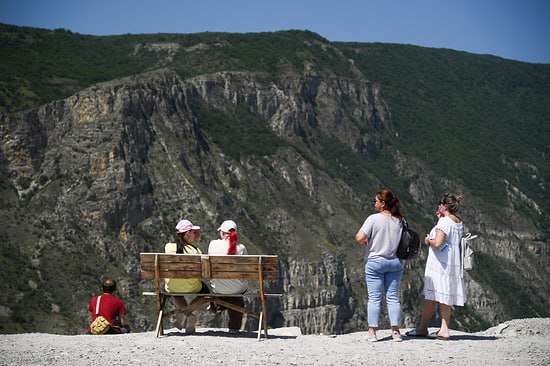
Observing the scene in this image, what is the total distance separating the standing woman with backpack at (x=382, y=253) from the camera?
25.2 m

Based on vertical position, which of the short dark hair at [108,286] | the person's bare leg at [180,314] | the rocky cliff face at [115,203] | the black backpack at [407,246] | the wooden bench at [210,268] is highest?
the rocky cliff face at [115,203]

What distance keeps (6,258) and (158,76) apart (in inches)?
2039

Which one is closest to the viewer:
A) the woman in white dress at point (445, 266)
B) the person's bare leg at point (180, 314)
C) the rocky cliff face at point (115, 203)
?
the woman in white dress at point (445, 266)

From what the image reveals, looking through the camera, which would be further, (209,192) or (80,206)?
(209,192)

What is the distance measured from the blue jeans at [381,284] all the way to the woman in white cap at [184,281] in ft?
13.1

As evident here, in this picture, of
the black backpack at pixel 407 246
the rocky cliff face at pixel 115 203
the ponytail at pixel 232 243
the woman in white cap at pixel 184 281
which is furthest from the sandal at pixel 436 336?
the rocky cliff face at pixel 115 203

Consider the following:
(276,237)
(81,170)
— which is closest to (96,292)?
(81,170)

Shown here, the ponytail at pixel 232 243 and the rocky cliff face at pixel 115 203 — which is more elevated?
the rocky cliff face at pixel 115 203

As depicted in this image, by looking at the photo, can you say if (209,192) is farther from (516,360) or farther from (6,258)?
(516,360)

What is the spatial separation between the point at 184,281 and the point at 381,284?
4.47 metres

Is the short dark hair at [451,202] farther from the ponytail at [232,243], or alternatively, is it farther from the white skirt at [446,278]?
the ponytail at [232,243]

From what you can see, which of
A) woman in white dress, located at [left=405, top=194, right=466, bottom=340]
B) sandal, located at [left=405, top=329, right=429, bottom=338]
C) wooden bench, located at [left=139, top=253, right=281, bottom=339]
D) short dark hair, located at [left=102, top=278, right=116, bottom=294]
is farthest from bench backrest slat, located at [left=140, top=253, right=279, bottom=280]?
woman in white dress, located at [left=405, top=194, right=466, bottom=340]

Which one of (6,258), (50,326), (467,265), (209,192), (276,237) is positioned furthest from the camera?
(276,237)

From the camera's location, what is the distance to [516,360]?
22.8 meters
